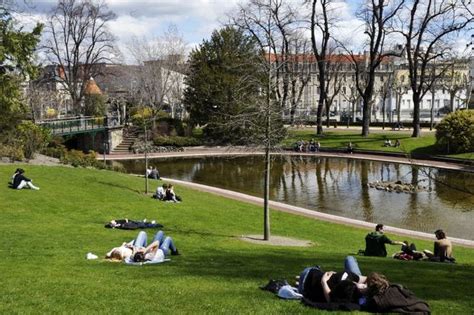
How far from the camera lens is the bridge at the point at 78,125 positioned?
4697 cm

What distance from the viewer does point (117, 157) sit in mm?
50438

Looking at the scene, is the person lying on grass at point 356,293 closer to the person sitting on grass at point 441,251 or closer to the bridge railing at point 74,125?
the person sitting on grass at point 441,251

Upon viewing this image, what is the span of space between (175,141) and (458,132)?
27242 mm

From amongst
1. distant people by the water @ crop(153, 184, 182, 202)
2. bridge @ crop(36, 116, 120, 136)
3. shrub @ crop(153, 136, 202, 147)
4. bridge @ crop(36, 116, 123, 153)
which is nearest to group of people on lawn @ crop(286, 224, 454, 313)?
distant people by the water @ crop(153, 184, 182, 202)

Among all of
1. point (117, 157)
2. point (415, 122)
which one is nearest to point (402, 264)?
point (117, 157)

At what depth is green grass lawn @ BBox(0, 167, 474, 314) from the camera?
813cm

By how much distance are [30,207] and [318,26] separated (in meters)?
47.4

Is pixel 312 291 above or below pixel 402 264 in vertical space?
above

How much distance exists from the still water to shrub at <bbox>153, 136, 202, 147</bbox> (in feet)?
23.5

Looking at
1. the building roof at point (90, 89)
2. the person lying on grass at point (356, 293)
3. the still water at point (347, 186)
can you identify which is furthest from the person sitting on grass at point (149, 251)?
the building roof at point (90, 89)

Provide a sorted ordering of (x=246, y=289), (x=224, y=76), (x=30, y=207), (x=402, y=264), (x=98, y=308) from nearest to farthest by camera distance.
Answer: (x=98, y=308) < (x=246, y=289) < (x=402, y=264) < (x=30, y=207) < (x=224, y=76)

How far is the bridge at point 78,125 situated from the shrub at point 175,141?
4.33 m

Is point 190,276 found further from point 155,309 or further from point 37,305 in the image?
point 37,305

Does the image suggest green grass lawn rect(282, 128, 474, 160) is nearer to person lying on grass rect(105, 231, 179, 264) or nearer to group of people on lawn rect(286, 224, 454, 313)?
person lying on grass rect(105, 231, 179, 264)
